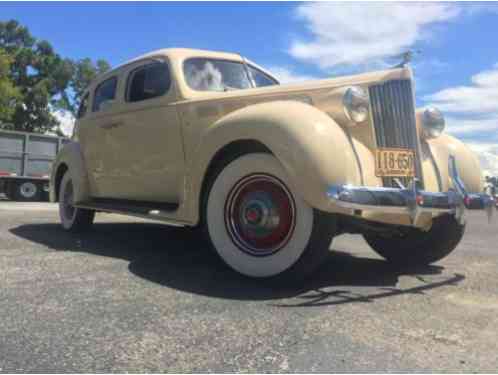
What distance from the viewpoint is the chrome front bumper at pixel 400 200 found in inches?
107

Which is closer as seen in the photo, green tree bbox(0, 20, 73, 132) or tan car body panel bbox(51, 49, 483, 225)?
tan car body panel bbox(51, 49, 483, 225)

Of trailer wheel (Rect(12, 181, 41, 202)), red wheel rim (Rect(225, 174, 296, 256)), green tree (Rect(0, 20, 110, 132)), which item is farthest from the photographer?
green tree (Rect(0, 20, 110, 132))

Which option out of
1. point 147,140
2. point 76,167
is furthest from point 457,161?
point 76,167

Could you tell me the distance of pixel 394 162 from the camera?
3.24 meters

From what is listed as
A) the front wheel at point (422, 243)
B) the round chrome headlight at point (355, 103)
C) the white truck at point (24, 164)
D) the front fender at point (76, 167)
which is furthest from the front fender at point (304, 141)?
the white truck at point (24, 164)

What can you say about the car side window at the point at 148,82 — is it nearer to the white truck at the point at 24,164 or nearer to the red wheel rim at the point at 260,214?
the red wheel rim at the point at 260,214

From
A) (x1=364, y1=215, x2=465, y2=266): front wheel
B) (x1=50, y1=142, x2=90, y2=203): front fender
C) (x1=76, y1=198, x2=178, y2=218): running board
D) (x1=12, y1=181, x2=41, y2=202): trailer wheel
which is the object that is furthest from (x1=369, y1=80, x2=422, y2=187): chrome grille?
(x1=12, y1=181, x2=41, y2=202): trailer wheel

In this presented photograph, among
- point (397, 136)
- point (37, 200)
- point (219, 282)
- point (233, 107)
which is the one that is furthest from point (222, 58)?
point (37, 200)

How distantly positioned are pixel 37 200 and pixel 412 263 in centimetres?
1448

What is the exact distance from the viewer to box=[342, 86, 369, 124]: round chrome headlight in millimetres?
3115

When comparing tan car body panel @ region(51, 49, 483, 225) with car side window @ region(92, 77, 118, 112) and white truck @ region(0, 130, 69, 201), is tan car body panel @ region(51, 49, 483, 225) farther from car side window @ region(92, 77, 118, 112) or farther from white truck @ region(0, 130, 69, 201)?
white truck @ region(0, 130, 69, 201)

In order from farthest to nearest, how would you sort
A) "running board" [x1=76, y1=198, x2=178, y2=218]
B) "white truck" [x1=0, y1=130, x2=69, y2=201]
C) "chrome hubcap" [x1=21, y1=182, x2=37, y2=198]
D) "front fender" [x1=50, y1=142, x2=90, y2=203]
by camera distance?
"chrome hubcap" [x1=21, y1=182, x2=37, y2=198], "white truck" [x1=0, y1=130, x2=69, y2=201], "front fender" [x1=50, y1=142, x2=90, y2=203], "running board" [x1=76, y1=198, x2=178, y2=218]

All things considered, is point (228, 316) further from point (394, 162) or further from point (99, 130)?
point (99, 130)

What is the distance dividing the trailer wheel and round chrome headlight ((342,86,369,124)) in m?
14.7
